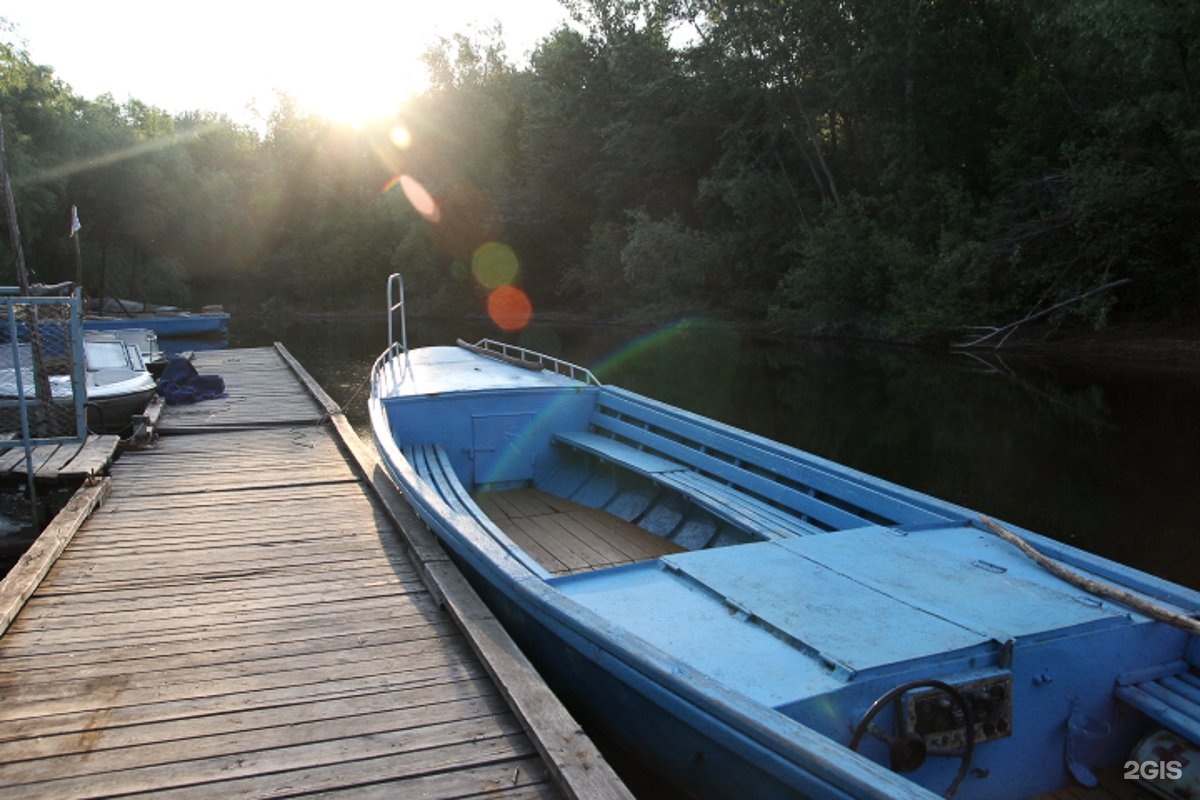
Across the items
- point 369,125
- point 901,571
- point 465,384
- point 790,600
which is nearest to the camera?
point 790,600

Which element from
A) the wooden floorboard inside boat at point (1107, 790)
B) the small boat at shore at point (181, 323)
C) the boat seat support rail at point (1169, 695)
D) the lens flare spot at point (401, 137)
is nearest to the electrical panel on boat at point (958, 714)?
the wooden floorboard inside boat at point (1107, 790)

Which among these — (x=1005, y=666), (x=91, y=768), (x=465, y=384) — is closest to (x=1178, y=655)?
(x=1005, y=666)

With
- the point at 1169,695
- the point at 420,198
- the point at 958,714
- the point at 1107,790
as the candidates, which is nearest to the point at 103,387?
the point at 958,714

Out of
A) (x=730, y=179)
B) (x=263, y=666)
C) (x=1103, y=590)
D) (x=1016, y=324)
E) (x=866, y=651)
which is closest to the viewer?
(x=866, y=651)

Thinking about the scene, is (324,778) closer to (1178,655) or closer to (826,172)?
(1178,655)

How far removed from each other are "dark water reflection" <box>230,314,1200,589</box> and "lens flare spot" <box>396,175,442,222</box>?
659 inches

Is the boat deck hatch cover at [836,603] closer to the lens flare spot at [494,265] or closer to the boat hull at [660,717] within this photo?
the boat hull at [660,717]

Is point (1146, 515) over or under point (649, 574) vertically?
under

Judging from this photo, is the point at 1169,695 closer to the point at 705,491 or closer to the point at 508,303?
the point at 705,491

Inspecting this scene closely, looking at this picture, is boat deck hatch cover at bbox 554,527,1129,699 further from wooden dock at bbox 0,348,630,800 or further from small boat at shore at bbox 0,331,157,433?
small boat at shore at bbox 0,331,157,433

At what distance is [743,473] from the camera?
6.06m

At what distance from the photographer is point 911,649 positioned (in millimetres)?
3365

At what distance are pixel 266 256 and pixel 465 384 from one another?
138 feet

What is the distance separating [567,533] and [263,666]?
2.96 m
